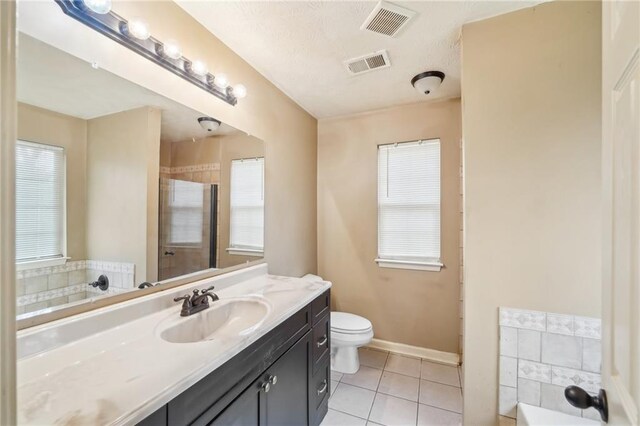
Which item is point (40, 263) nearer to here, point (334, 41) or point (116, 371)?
point (116, 371)

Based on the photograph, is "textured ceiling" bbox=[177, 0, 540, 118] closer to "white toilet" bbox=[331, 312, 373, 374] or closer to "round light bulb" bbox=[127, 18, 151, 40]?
"round light bulb" bbox=[127, 18, 151, 40]

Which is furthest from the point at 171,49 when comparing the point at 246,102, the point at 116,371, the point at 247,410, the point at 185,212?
the point at 247,410

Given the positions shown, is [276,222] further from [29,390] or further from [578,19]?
[578,19]

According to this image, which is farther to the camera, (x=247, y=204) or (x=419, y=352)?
(x=419, y=352)

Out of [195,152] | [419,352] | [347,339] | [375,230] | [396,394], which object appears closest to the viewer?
[195,152]

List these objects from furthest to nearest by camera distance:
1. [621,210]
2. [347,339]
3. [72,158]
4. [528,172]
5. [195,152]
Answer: [347,339] → [195,152] → [528,172] → [72,158] → [621,210]

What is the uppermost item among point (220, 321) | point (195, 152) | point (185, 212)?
point (195, 152)

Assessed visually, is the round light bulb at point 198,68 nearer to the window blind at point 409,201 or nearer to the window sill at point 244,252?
the window sill at point 244,252

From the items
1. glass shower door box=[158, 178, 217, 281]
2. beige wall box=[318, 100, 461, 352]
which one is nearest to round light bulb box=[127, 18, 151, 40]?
glass shower door box=[158, 178, 217, 281]

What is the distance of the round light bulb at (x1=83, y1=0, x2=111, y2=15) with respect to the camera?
0.95m

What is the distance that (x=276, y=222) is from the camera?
217 cm

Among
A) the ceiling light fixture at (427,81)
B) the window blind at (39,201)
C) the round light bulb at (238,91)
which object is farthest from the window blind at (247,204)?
the ceiling light fixture at (427,81)

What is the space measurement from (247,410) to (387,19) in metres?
1.99

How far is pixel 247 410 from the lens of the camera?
3.27ft
